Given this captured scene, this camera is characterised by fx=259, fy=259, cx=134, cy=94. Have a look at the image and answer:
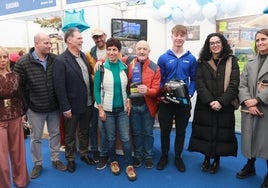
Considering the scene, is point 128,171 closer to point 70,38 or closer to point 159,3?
point 70,38

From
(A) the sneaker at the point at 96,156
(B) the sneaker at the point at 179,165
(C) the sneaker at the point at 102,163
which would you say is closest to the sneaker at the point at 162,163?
(B) the sneaker at the point at 179,165

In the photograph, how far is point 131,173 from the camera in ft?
8.79

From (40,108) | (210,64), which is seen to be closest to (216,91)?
(210,64)

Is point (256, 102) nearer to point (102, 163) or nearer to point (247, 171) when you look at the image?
point (247, 171)

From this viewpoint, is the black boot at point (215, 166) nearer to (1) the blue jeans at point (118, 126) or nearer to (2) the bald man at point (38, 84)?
(1) the blue jeans at point (118, 126)

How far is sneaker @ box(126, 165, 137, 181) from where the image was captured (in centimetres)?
263

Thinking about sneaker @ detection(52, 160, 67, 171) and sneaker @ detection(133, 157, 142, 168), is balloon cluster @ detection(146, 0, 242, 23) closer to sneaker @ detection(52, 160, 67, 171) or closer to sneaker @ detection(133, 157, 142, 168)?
sneaker @ detection(133, 157, 142, 168)

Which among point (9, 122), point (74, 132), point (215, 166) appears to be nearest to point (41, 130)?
point (74, 132)

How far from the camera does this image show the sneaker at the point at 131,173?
2633 millimetres

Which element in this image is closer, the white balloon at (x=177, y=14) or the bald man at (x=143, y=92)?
the bald man at (x=143, y=92)

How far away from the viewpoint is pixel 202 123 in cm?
262

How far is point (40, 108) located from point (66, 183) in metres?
0.80

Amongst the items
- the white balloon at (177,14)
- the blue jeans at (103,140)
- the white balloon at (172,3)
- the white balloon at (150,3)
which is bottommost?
the blue jeans at (103,140)

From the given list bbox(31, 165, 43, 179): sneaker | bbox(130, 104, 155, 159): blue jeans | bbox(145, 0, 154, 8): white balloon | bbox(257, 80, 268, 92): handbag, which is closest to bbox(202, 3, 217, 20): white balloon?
bbox(145, 0, 154, 8): white balloon
